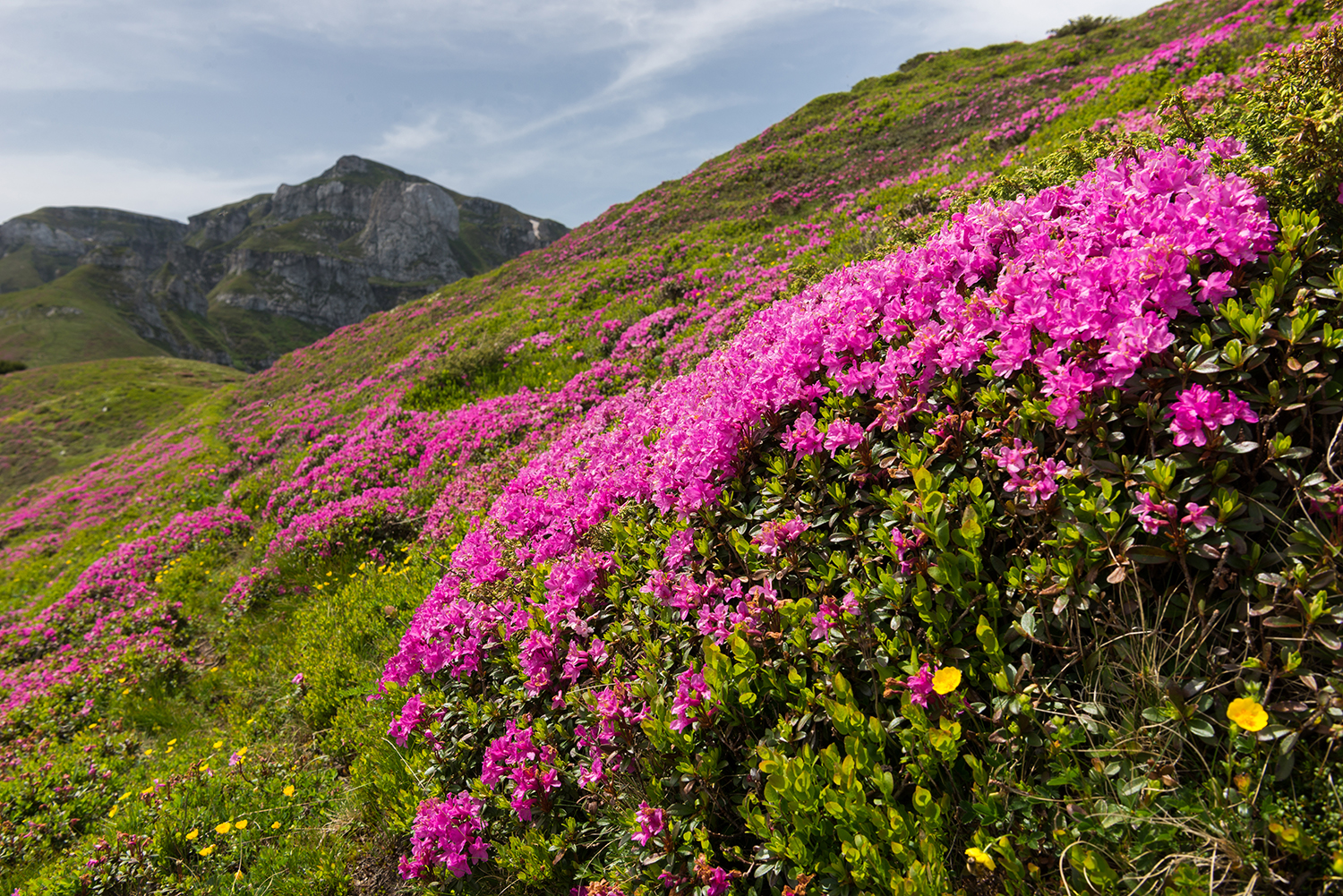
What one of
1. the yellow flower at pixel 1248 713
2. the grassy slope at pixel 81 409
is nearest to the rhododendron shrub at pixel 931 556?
the yellow flower at pixel 1248 713

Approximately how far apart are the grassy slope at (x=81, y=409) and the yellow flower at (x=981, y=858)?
53225mm

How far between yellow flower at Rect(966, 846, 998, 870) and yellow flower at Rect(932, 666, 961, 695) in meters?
0.55

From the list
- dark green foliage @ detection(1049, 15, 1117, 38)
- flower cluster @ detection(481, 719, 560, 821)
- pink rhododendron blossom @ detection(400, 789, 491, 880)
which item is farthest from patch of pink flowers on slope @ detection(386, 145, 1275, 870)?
dark green foliage @ detection(1049, 15, 1117, 38)

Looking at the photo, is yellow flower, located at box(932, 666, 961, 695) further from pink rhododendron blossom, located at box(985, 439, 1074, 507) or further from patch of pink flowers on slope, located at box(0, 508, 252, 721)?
patch of pink flowers on slope, located at box(0, 508, 252, 721)

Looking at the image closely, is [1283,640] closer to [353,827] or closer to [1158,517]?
[1158,517]

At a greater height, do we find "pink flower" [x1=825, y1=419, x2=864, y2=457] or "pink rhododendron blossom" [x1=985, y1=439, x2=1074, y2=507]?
"pink flower" [x1=825, y1=419, x2=864, y2=457]

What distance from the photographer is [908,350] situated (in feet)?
11.4

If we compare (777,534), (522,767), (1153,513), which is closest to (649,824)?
(522,767)

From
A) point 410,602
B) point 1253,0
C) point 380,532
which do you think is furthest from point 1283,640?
point 1253,0

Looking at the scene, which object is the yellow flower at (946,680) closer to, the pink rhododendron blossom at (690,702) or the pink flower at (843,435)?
the pink rhododendron blossom at (690,702)

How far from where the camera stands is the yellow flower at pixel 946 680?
7.95 ft

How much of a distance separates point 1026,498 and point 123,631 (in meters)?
14.4

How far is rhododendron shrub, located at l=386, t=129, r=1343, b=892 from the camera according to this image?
7.59 feet

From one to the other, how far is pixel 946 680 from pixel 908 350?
74.2 inches
